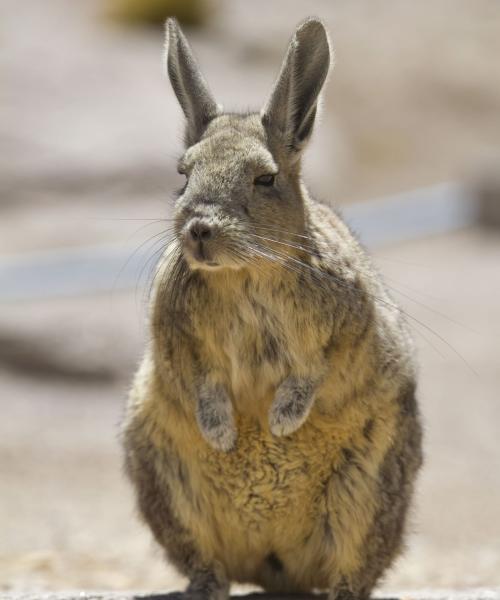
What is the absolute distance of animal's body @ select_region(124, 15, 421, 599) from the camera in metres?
7.25

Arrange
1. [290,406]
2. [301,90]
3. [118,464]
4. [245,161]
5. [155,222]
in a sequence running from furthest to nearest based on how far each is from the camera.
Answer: [118,464] < [155,222] < [301,90] < [290,406] < [245,161]

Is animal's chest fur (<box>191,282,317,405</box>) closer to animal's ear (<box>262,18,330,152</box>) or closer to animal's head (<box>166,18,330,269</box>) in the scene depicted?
animal's head (<box>166,18,330,269</box>)

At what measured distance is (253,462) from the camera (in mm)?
7551

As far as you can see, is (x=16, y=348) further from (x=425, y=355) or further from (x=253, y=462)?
(x=253, y=462)

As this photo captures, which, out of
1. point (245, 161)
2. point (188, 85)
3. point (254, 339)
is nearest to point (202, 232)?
point (245, 161)

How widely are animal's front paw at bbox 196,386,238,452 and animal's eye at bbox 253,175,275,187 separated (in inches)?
44.7

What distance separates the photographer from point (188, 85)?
7641 mm

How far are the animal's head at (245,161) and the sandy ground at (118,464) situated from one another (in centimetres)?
301

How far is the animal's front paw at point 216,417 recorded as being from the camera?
731cm

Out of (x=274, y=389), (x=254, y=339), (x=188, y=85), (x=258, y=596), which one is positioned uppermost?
(x=188, y=85)

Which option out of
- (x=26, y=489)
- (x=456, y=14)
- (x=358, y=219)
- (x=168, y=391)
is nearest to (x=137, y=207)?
(x=358, y=219)

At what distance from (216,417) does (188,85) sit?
1880 mm

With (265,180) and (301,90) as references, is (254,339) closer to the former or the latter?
(265,180)

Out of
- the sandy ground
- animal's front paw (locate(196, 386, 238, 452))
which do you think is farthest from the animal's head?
the sandy ground
